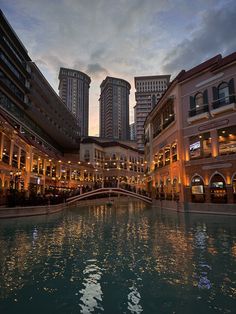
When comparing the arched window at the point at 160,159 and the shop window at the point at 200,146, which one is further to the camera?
the arched window at the point at 160,159

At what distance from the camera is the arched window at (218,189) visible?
27.1m

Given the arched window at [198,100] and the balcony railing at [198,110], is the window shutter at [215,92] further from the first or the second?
the arched window at [198,100]

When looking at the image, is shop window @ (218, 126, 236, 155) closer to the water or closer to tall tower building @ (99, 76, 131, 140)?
the water

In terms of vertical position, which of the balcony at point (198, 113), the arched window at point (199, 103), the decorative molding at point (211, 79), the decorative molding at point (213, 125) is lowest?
the decorative molding at point (213, 125)

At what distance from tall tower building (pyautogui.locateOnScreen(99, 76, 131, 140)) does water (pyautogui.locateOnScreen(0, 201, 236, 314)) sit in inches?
5692

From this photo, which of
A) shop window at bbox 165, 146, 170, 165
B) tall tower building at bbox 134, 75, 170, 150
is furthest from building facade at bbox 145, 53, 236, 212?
tall tower building at bbox 134, 75, 170, 150

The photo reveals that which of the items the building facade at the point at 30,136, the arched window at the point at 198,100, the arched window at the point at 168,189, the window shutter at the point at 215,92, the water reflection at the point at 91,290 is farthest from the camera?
the arched window at the point at 168,189

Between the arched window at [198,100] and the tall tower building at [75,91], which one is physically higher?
the tall tower building at [75,91]

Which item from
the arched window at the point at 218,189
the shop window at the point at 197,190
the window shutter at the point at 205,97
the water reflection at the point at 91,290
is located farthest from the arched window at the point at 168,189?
the water reflection at the point at 91,290

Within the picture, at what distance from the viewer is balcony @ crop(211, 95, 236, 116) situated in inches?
1049

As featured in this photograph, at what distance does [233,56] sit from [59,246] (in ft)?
87.1

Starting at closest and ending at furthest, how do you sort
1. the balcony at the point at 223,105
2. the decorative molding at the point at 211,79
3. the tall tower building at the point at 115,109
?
1. the balcony at the point at 223,105
2. the decorative molding at the point at 211,79
3. the tall tower building at the point at 115,109

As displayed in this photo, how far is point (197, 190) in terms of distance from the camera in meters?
29.9

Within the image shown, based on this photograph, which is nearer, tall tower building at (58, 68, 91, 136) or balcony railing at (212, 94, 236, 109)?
balcony railing at (212, 94, 236, 109)
